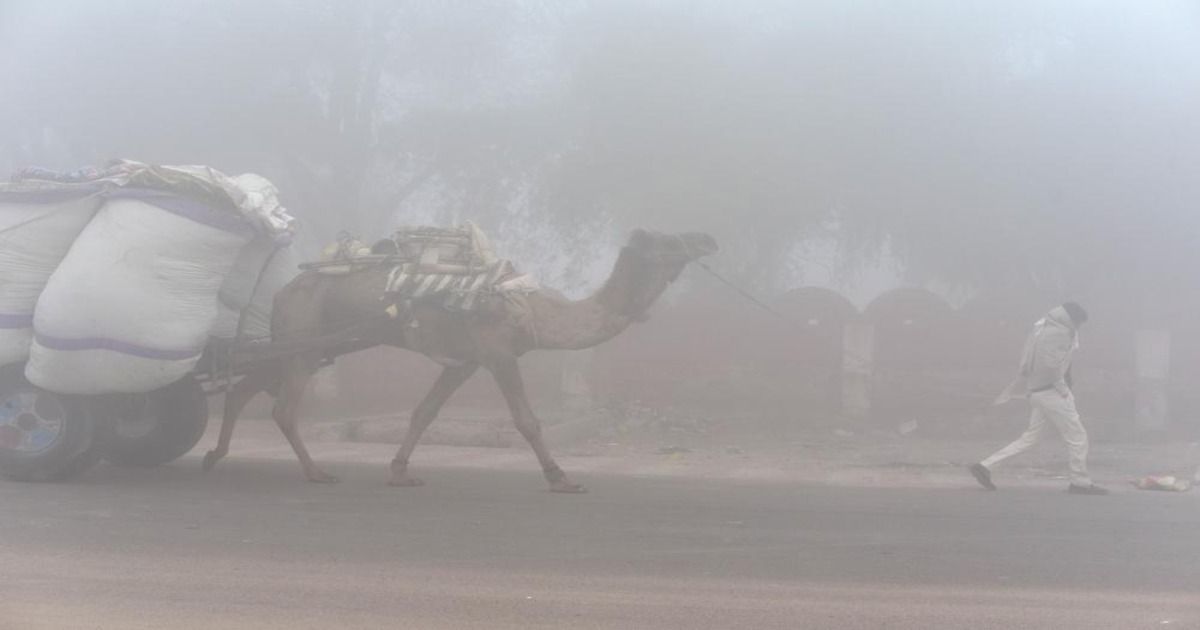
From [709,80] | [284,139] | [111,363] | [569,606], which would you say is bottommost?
[569,606]

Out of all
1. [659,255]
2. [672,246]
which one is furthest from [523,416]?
[672,246]

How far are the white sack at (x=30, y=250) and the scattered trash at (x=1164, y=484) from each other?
32.5 feet

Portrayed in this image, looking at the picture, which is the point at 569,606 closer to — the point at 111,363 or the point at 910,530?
the point at 910,530

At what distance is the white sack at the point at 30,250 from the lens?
1088 cm

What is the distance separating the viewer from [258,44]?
25344 mm

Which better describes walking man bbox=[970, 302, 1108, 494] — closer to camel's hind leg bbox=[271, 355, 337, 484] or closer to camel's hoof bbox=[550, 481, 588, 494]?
camel's hoof bbox=[550, 481, 588, 494]

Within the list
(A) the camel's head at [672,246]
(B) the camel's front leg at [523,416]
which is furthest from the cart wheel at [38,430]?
(A) the camel's head at [672,246]

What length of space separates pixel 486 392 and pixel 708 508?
11224 mm

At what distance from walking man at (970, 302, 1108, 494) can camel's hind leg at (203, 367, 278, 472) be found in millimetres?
6640

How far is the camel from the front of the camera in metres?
11.1

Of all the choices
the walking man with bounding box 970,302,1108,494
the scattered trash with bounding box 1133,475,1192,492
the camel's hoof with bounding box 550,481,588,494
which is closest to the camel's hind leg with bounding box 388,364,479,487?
the camel's hoof with bounding box 550,481,588,494

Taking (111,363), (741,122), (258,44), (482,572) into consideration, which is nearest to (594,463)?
(111,363)

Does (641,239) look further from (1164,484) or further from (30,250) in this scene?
(1164,484)

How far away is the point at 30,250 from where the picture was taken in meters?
10.9
